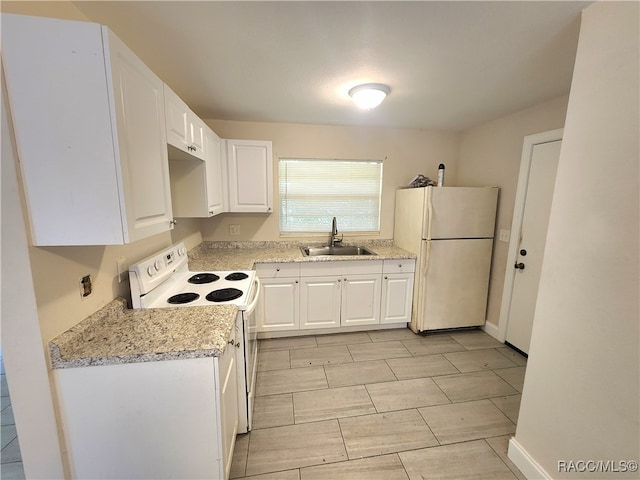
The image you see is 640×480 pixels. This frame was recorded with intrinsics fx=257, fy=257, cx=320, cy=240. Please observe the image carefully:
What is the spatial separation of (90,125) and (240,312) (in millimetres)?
1069

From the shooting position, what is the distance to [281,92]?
6.66 feet

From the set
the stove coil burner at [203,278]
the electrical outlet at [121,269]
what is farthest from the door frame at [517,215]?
the electrical outlet at [121,269]

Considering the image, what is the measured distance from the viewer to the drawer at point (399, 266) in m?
2.74

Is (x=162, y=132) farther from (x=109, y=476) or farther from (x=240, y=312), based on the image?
(x=109, y=476)

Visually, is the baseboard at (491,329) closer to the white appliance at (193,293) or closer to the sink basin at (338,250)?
the sink basin at (338,250)

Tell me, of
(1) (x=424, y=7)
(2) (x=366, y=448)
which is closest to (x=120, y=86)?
(1) (x=424, y=7)

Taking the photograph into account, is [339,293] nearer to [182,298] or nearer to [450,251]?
[450,251]

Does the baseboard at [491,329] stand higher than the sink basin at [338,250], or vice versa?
the sink basin at [338,250]

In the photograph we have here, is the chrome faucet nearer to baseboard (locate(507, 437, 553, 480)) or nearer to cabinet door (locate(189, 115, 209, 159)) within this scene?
cabinet door (locate(189, 115, 209, 159))

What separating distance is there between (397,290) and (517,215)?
1355 mm

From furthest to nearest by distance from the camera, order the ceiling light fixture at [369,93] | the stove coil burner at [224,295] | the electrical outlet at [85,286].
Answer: the ceiling light fixture at [369,93] < the stove coil burner at [224,295] < the electrical outlet at [85,286]

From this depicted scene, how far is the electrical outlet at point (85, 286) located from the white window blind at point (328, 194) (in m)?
2.04

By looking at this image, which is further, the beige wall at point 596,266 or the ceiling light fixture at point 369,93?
the ceiling light fixture at point 369,93

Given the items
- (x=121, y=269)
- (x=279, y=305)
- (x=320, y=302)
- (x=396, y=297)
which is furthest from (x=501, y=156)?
(x=121, y=269)
